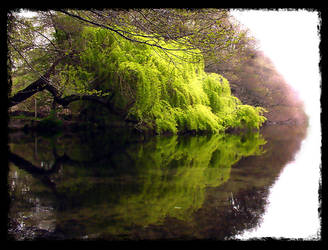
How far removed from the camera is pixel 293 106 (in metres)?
30.1

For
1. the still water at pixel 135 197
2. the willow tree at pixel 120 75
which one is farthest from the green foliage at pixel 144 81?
the still water at pixel 135 197

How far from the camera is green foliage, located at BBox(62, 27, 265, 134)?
1238cm

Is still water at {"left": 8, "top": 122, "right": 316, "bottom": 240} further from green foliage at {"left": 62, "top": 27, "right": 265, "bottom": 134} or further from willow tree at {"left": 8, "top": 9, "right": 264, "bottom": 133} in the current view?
green foliage at {"left": 62, "top": 27, "right": 265, "bottom": 134}

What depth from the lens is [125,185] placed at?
4.76m

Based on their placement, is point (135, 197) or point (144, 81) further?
point (144, 81)

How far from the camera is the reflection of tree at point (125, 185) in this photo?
3.29 m

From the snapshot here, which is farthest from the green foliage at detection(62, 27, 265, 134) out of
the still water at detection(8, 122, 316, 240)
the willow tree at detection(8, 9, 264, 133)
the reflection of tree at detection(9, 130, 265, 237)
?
the still water at detection(8, 122, 316, 240)

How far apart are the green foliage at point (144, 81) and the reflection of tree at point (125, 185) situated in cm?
495

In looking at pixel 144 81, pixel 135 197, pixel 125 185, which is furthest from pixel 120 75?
pixel 135 197

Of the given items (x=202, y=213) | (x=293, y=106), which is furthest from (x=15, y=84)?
(x=293, y=106)

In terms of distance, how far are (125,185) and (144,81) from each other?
7839mm

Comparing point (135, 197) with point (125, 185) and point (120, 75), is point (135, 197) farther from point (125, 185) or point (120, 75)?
point (120, 75)

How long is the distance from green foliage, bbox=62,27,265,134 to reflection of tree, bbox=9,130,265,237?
4952 mm

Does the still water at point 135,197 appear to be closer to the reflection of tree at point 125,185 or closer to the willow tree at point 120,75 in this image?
the reflection of tree at point 125,185
